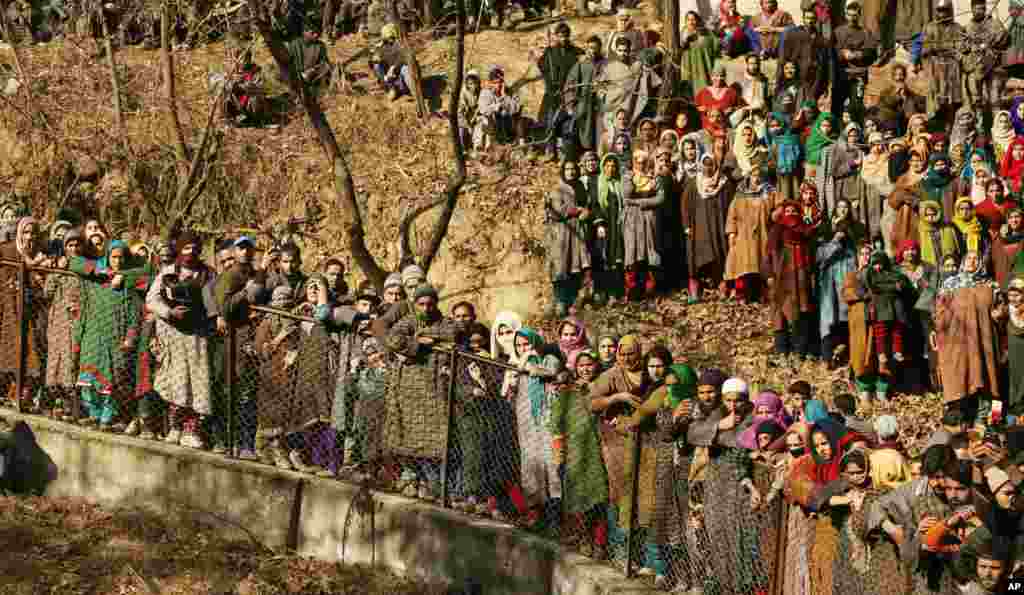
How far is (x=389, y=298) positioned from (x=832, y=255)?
15.6ft

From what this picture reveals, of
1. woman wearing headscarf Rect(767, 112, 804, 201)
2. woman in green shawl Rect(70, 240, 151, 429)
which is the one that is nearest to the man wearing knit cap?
woman in green shawl Rect(70, 240, 151, 429)

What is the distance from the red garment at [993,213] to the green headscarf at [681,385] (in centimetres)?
479

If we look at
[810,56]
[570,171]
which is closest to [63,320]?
[570,171]

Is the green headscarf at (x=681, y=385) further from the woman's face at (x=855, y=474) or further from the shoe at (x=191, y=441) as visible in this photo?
the shoe at (x=191, y=441)

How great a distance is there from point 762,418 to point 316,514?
364 cm

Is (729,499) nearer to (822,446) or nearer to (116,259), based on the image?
(822,446)

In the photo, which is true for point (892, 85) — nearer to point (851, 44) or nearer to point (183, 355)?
point (851, 44)

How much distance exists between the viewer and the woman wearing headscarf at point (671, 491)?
1188 cm

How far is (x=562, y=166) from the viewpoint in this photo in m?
19.2

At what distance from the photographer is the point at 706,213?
1834 cm

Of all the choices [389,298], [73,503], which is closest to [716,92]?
[389,298]

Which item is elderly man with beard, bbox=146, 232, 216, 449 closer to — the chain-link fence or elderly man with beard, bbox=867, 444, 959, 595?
the chain-link fence

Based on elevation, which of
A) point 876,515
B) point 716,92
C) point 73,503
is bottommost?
point 73,503

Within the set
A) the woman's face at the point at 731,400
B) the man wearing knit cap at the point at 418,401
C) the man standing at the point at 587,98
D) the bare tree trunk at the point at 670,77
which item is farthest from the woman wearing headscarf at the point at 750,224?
the woman's face at the point at 731,400
